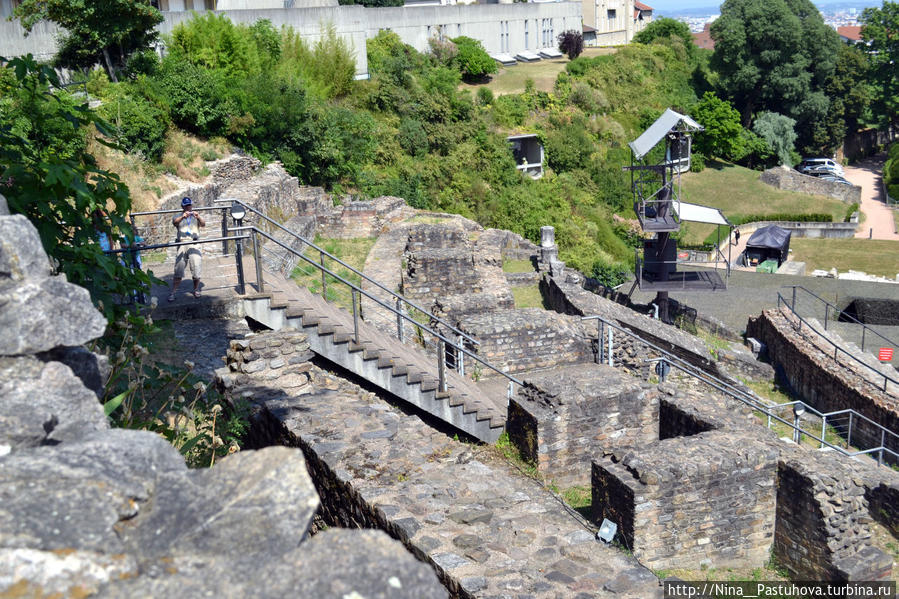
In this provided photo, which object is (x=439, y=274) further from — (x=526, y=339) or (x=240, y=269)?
(x=240, y=269)

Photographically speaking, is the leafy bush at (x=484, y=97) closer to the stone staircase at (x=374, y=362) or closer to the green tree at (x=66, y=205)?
the stone staircase at (x=374, y=362)

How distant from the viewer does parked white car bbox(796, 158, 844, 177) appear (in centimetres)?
5119

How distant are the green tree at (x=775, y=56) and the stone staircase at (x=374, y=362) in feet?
159

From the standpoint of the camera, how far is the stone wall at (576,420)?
9.09 meters

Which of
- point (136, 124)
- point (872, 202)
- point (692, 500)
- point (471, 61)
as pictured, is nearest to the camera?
point (692, 500)

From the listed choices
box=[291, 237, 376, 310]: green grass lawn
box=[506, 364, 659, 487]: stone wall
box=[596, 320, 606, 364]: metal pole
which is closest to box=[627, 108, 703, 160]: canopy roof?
box=[596, 320, 606, 364]: metal pole

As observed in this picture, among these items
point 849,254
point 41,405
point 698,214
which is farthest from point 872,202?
point 41,405

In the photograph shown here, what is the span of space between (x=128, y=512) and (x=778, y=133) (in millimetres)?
54941

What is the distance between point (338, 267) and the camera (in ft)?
56.7

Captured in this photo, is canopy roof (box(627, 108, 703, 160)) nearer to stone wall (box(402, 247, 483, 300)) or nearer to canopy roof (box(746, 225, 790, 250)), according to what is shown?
stone wall (box(402, 247, 483, 300))

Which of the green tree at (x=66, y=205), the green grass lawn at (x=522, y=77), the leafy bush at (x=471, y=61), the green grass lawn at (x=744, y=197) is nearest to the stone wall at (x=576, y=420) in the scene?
the green tree at (x=66, y=205)

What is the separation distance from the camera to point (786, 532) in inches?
329

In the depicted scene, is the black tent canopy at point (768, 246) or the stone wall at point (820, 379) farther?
the black tent canopy at point (768, 246)

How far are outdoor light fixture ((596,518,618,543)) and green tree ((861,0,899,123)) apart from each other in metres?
58.0
